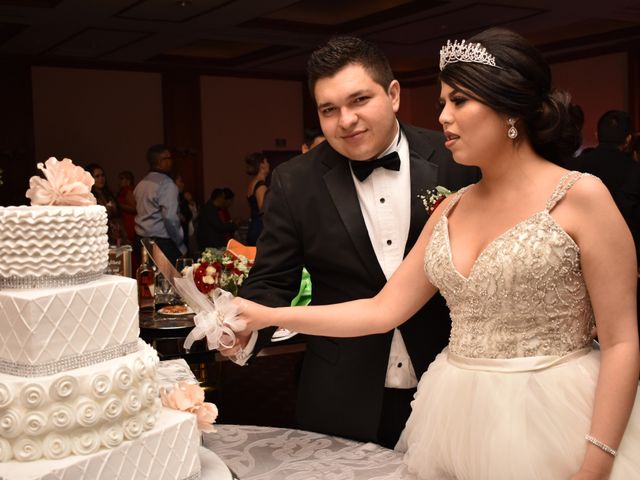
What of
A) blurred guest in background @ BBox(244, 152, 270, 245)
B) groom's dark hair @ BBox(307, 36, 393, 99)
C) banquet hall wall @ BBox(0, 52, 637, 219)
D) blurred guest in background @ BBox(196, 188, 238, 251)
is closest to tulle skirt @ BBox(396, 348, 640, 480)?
groom's dark hair @ BBox(307, 36, 393, 99)

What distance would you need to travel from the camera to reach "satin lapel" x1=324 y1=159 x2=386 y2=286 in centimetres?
235

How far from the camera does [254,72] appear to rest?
15828 mm

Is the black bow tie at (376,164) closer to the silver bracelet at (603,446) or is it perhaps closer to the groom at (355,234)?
the groom at (355,234)

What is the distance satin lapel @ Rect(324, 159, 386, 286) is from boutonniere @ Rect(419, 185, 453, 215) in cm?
20

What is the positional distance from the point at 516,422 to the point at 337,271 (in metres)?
0.90

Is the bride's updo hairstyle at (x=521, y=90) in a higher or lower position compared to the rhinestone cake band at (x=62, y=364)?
higher

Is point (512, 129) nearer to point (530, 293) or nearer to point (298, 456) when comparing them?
point (530, 293)

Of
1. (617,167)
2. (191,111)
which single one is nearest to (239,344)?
(617,167)

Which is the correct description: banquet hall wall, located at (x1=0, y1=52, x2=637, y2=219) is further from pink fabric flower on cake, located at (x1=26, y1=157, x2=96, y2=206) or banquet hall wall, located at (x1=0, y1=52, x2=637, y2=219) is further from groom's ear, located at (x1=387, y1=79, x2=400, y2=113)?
pink fabric flower on cake, located at (x1=26, y1=157, x2=96, y2=206)

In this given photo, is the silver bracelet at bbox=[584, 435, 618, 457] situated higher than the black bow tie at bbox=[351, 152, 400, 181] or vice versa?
the black bow tie at bbox=[351, 152, 400, 181]

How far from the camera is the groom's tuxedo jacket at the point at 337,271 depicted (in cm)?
236

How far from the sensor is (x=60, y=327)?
5.05 ft

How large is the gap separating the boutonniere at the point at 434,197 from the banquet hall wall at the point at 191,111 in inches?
459

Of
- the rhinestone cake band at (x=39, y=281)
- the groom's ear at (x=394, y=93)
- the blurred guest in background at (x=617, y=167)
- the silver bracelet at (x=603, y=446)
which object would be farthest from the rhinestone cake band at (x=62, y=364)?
the blurred guest in background at (x=617, y=167)
